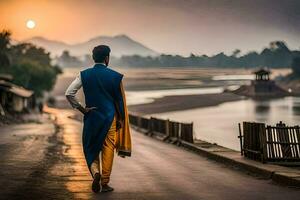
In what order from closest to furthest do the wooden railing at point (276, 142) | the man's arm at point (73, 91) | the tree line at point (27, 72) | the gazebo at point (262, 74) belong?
the man's arm at point (73, 91), the wooden railing at point (276, 142), the tree line at point (27, 72), the gazebo at point (262, 74)

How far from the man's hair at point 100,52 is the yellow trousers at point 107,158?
936mm

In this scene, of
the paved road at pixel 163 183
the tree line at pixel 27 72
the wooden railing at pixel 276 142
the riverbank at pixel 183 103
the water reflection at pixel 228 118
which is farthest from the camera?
the riverbank at pixel 183 103

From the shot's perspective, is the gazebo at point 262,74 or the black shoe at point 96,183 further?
the gazebo at point 262,74

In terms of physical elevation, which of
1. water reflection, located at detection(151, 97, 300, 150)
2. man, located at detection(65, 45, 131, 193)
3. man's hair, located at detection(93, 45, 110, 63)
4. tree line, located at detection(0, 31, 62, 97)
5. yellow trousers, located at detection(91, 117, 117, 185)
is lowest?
water reflection, located at detection(151, 97, 300, 150)

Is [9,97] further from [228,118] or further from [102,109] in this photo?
[102,109]

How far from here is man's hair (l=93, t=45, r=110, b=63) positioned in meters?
9.85

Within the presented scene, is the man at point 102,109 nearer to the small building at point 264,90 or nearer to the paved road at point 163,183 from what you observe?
the paved road at point 163,183

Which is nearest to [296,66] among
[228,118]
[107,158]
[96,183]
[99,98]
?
[228,118]

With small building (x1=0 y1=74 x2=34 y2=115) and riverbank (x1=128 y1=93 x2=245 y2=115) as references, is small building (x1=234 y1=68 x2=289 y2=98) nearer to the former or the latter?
riverbank (x1=128 y1=93 x2=245 y2=115)

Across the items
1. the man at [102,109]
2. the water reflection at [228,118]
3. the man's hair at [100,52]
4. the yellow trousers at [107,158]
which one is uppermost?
the man's hair at [100,52]

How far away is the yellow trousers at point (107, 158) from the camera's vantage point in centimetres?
953

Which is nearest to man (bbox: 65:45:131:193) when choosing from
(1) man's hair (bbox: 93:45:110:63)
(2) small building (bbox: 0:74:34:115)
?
(1) man's hair (bbox: 93:45:110:63)

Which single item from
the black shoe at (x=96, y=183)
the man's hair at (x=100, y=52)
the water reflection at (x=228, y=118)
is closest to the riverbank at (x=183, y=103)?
the water reflection at (x=228, y=118)

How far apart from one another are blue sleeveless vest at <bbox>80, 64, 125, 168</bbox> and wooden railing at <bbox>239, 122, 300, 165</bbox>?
5.69 m
